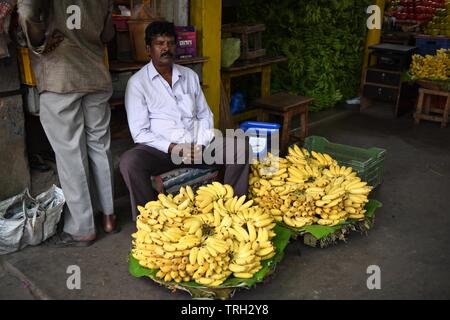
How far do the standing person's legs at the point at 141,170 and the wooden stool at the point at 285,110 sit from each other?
7.23ft

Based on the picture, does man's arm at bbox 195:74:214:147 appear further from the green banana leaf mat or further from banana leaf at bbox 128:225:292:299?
banana leaf at bbox 128:225:292:299

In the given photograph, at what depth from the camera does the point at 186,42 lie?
5.06m

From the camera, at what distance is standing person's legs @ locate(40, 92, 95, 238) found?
359 centimetres

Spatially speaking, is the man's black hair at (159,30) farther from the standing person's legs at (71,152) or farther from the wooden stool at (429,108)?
the wooden stool at (429,108)

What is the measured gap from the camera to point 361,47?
887cm

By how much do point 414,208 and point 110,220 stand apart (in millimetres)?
3019

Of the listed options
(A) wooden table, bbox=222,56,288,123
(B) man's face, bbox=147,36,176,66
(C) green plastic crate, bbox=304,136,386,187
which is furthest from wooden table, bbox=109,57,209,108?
(C) green plastic crate, bbox=304,136,386,187

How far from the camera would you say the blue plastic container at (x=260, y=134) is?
5.06 meters

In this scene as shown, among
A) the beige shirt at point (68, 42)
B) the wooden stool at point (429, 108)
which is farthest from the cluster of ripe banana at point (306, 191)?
the wooden stool at point (429, 108)

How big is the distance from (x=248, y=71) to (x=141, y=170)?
9.78ft

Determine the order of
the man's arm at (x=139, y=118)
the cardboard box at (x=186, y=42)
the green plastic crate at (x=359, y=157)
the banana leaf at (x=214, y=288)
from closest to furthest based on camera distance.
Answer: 1. the banana leaf at (x=214, y=288)
2. the man's arm at (x=139, y=118)
3. the green plastic crate at (x=359, y=157)
4. the cardboard box at (x=186, y=42)

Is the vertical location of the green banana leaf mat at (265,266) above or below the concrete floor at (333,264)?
above

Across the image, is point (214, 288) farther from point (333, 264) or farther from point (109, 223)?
point (109, 223)

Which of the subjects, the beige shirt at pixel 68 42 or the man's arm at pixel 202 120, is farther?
the man's arm at pixel 202 120
